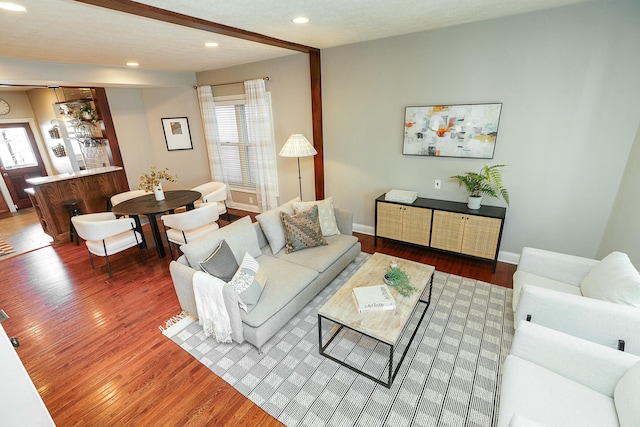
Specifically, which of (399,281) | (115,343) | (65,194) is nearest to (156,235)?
(115,343)

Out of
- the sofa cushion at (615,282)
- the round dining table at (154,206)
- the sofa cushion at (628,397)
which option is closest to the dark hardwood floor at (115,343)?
the round dining table at (154,206)

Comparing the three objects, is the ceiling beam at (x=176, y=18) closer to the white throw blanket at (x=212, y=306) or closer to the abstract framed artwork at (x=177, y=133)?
the white throw blanket at (x=212, y=306)

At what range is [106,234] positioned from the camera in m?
3.47

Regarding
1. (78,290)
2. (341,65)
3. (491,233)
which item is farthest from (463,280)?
(78,290)

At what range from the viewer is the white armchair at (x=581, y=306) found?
1.74 m

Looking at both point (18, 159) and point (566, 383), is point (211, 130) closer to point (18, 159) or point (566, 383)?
point (18, 159)

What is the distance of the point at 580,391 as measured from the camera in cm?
153

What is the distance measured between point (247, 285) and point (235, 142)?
154 inches

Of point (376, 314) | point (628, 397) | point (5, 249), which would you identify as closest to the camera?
point (628, 397)

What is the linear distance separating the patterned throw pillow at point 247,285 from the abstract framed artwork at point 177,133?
4502mm

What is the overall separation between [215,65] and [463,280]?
4.96 metres

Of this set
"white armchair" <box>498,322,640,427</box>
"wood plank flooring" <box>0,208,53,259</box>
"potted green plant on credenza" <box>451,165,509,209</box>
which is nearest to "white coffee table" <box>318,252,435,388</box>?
"white armchair" <box>498,322,640,427</box>

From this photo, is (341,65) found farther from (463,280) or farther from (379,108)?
(463,280)

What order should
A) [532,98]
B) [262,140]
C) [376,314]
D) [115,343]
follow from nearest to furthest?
[376,314] < [115,343] < [532,98] < [262,140]
